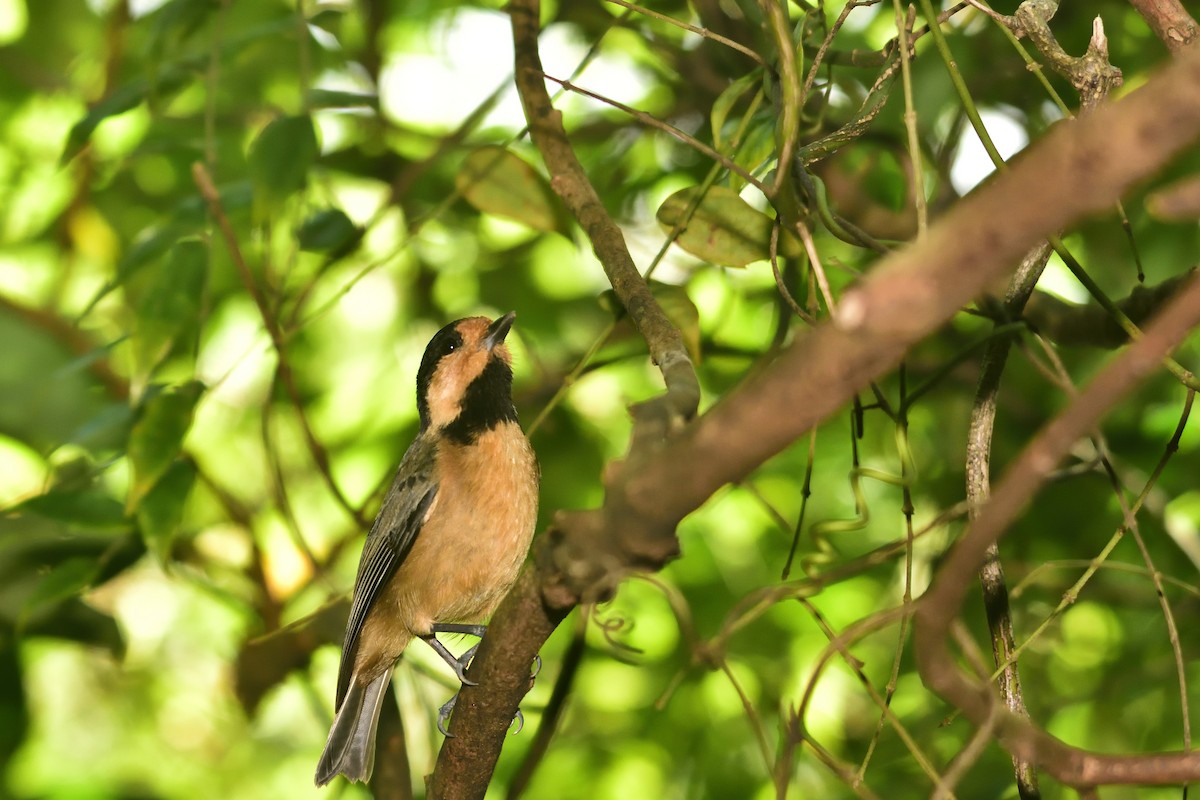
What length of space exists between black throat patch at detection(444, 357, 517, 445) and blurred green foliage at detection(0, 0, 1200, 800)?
0.41m

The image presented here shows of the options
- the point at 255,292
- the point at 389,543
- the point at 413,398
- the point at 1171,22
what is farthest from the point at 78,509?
the point at 1171,22

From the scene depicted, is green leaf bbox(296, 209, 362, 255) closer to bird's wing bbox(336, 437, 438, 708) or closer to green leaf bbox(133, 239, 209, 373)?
green leaf bbox(133, 239, 209, 373)

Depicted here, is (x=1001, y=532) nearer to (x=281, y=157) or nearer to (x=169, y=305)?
(x=281, y=157)

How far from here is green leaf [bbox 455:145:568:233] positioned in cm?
376

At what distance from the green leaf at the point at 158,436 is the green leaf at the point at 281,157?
23.9 inches

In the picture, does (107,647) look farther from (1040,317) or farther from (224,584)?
(1040,317)

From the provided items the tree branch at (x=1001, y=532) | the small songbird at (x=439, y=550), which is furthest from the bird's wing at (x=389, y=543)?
the tree branch at (x=1001, y=532)

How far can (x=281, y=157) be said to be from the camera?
11.1 ft

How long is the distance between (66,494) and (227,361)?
253 cm

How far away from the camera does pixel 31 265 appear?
20.6 feet

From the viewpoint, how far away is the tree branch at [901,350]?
1.24m

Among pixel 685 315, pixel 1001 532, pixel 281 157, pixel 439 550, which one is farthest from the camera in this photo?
pixel 439 550

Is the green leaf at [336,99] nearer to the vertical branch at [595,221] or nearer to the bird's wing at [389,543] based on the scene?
the vertical branch at [595,221]

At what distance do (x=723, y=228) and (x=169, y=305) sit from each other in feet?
5.30
